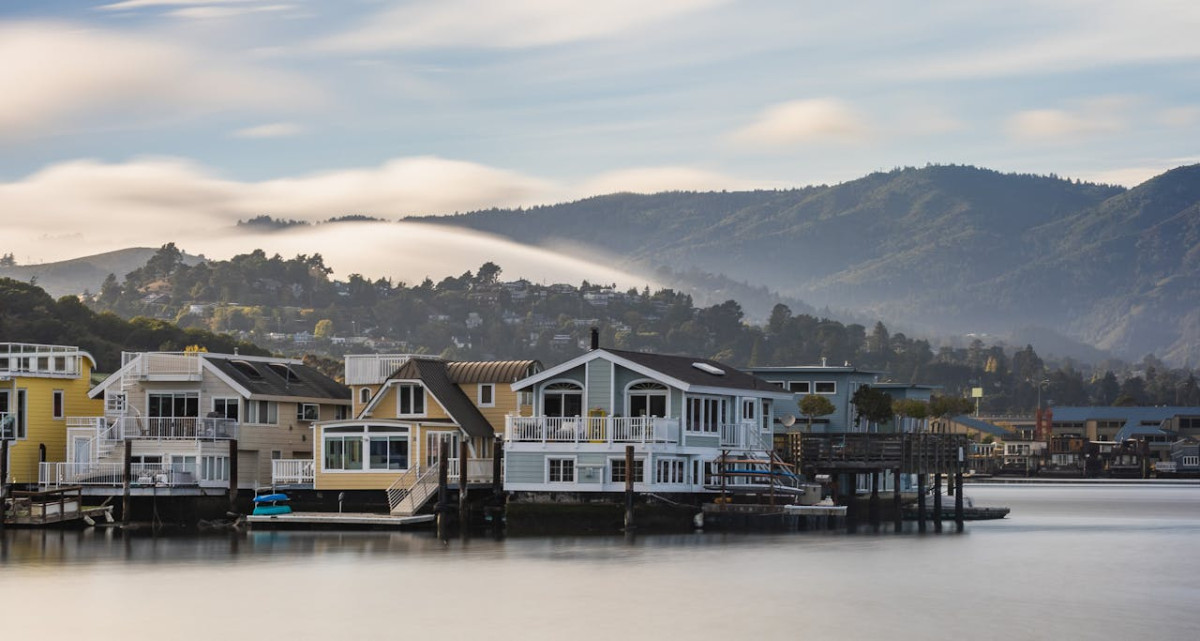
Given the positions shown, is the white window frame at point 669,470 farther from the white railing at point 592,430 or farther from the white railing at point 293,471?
the white railing at point 293,471

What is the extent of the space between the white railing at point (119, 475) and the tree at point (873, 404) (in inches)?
1399

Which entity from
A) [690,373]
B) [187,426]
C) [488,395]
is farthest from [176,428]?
[690,373]

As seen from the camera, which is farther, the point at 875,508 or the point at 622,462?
the point at 875,508

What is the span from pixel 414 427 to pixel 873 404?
27815mm

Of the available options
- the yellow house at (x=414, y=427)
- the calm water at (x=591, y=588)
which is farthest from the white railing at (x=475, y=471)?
the calm water at (x=591, y=588)

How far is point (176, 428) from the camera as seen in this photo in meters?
81.6

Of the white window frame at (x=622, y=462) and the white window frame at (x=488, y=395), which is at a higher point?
the white window frame at (x=488, y=395)

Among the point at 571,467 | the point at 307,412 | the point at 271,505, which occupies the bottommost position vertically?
the point at 271,505

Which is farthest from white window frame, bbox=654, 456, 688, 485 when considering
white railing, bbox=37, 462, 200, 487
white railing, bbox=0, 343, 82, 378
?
white railing, bbox=0, 343, 82, 378

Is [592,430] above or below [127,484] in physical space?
above

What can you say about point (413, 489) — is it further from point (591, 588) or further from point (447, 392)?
point (591, 588)

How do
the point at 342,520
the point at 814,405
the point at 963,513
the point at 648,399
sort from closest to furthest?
the point at 342,520
the point at 648,399
the point at 814,405
the point at 963,513

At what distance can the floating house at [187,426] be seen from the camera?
79562 mm

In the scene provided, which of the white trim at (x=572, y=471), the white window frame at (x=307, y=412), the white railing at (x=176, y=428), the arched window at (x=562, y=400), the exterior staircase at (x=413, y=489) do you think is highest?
the arched window at (x=562, y=400)
